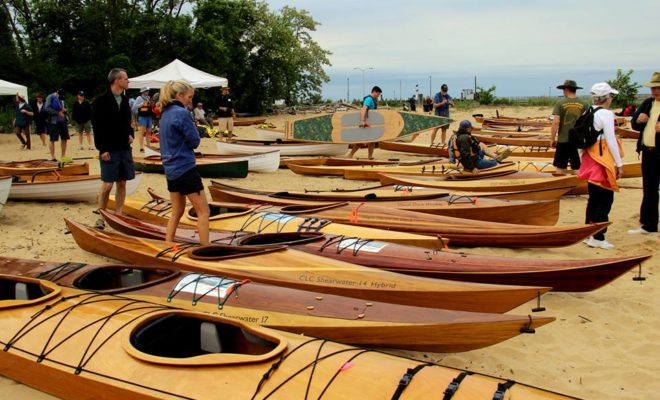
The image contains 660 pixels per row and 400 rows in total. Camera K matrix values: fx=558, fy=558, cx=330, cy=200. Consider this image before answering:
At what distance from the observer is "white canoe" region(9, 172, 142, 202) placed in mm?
7816

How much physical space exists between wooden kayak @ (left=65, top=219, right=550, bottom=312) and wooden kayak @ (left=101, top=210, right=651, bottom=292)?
1.19 feet

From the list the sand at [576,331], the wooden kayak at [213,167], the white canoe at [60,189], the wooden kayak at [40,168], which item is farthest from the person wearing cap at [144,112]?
the sand at [576,331]

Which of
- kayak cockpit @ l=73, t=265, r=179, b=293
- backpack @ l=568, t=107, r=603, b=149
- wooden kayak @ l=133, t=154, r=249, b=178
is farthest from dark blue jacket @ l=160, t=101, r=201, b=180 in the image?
wooden kayak @ l=133, t=154, r=249, b=178

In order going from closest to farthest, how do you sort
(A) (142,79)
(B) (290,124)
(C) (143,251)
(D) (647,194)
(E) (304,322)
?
(E) (304,322) < (C) (143,251) < (D) (647,194) < (B) (290,124) < (A) (142,79)

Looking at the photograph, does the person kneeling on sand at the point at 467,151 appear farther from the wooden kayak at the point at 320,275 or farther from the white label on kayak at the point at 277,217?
the wooden kayak at the point at 320,275

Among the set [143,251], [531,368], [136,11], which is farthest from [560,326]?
[136,11]

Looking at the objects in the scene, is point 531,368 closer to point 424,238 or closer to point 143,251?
point 424,238

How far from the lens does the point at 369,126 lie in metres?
13.1

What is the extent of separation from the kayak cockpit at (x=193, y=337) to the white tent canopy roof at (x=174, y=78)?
579 inches

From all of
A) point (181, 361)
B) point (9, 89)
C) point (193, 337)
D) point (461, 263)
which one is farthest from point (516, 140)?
point (9, 89)

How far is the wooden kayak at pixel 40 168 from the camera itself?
27.5ft

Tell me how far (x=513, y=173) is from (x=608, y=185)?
3063mm

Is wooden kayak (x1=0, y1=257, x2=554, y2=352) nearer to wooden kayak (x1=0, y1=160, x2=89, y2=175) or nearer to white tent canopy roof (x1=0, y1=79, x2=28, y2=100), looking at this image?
wooden kayak (x1=0, y1=160, x2=89, y2=175)

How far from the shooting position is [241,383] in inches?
107
